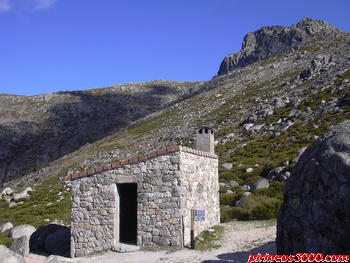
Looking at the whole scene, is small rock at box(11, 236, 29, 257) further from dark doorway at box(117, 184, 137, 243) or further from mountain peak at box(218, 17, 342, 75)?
mountain peak at box(218, 17, 342, 75)

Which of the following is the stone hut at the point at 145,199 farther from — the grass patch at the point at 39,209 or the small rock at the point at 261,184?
the grass patch at the point at 39,209

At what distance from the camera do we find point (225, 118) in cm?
4838

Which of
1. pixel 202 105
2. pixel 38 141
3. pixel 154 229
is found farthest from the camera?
pixel 38 141

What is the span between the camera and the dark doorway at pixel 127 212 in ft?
45.5

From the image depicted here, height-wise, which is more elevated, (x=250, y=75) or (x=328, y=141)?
(x=250, y=75)

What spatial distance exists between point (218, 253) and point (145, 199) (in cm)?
307

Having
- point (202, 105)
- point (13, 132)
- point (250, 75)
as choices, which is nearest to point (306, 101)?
point (202, 105)

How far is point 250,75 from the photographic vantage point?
71.9 m

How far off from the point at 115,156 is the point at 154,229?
106 ft

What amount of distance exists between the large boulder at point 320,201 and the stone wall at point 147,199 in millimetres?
4778

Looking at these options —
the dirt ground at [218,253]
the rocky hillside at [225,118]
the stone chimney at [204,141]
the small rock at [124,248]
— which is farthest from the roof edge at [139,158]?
the rocky hillside at [225,118]

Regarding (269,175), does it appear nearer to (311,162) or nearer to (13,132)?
(311,162)

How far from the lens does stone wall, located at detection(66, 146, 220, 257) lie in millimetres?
11852

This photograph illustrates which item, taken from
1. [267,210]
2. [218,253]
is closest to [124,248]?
[218,253]
